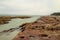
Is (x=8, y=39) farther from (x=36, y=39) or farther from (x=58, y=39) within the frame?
(x=58, y=39)

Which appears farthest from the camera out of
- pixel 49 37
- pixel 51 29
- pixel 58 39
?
pixel 51 29

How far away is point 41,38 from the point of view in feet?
56.3

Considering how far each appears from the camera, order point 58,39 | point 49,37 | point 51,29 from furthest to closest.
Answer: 1. point 51,29
2. point 49,37
3. point 58,39

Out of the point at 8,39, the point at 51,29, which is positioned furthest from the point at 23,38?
the point at 51,29

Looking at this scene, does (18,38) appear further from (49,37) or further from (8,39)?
(49,37)

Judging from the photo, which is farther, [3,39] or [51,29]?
[51,29]

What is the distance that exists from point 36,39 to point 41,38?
587 mm

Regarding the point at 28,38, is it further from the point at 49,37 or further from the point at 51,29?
the point at 51,29

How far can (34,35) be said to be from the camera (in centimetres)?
1838

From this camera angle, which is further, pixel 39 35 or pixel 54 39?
pixel 39 35

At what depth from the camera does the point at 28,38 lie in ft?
56.2

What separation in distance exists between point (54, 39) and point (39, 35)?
228 cm

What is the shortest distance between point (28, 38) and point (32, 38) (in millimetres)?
388

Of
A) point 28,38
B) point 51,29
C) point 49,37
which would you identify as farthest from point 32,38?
point 51,29
